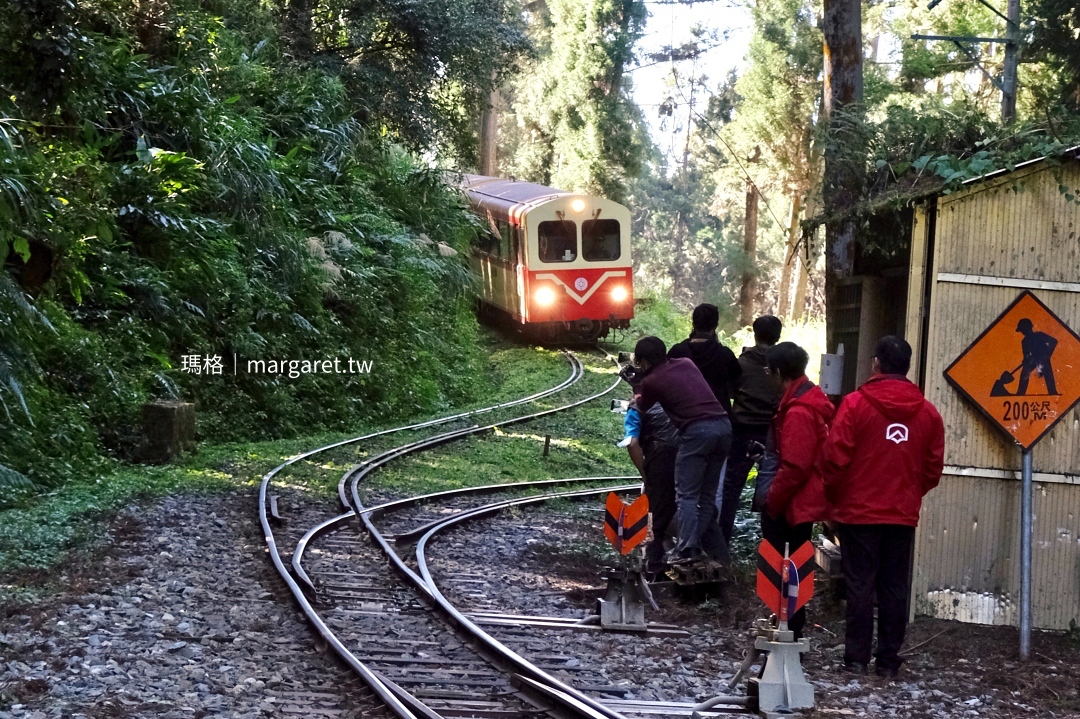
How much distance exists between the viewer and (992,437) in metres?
6.66

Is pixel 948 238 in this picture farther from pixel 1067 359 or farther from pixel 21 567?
pixel 21 567

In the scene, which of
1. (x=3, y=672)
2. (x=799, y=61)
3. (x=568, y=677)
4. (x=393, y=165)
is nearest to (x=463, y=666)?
(x=568, y=677)

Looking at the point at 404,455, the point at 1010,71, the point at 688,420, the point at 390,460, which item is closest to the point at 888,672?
the point at 688,420

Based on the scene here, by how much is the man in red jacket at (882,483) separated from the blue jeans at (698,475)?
155 centimetres

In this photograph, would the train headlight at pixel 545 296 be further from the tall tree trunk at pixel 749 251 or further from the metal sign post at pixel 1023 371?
the metal sign post at pixel 1023 371

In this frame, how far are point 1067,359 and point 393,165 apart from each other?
62.4 ft

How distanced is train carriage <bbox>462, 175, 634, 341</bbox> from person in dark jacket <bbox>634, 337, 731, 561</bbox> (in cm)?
1685

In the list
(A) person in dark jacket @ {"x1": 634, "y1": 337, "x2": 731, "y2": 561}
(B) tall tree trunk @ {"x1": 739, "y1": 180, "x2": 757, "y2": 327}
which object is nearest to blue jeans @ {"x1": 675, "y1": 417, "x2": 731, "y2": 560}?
(A) person in dark jacket @ {"x1": 634, "y1": 337, "x2": 731, "y2": 561}

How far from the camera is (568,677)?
595 centimetres

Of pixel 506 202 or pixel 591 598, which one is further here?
pixel 506 202

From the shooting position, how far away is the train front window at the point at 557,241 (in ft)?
80.4

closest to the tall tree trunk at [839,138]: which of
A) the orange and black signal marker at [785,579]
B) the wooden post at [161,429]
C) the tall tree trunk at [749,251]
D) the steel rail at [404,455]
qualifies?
the orange and black signal marker at [785,579]

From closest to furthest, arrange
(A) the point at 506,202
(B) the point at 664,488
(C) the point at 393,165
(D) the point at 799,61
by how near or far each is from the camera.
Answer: (B) the point at 664,488, (C) the point at 393,165, (A) the point at 506,202, (D) the point at 799,61

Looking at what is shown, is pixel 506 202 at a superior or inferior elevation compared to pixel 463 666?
superior
